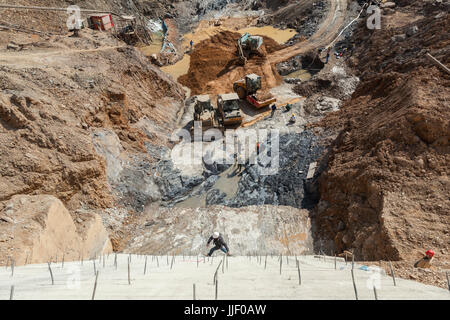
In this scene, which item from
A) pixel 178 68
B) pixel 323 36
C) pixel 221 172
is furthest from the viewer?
pixel 323 36

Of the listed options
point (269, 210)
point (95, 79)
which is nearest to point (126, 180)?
point (95, 79)

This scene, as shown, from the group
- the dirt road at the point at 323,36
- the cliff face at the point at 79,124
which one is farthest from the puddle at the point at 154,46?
the dirt road at the point at 323,36

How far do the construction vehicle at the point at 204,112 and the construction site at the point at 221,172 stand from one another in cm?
12

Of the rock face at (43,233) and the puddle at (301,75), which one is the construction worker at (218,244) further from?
the puddle at (301,75)

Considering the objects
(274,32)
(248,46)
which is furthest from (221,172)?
(274,32)

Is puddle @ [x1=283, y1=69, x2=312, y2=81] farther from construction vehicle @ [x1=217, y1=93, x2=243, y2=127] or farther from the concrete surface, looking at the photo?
the concrete surface

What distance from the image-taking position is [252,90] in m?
17.9

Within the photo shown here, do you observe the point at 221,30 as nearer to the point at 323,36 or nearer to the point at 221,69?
the point at 221,69

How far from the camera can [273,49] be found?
2467 centimetres

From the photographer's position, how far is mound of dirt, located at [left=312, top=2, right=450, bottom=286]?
290 inches

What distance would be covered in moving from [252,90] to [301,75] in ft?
21.4

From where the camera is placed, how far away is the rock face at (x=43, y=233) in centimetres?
638

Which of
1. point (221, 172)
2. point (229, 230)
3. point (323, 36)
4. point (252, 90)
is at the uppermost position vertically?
point (323, 36)
